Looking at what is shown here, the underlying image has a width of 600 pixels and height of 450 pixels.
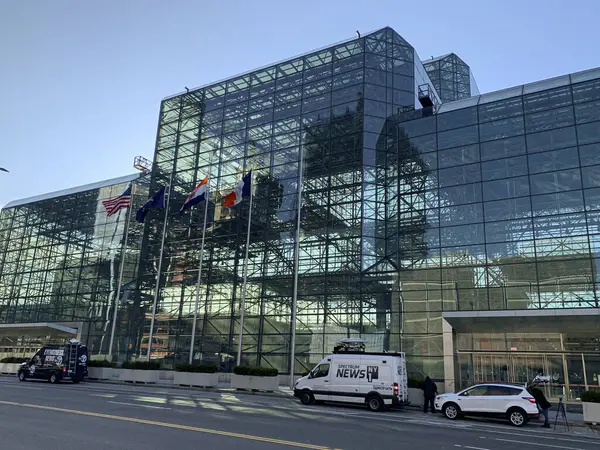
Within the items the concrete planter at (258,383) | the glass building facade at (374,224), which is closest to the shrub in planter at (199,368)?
the concrete planter at (258,383)

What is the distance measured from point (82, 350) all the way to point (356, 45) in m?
28.4

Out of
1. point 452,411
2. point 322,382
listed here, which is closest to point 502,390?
point 452,411

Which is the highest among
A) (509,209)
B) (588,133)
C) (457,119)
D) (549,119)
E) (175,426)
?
(457,119)

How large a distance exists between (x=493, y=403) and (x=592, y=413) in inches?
141

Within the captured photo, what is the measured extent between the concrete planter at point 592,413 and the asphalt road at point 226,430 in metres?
2.11

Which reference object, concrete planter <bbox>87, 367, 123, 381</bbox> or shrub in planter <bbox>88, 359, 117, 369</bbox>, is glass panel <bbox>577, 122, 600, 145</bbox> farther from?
shrub in planter <bbox>88, 359, 117, 369</bbox>

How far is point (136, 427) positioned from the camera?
35.5 feet

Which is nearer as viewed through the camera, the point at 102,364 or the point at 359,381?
the point at 359,381

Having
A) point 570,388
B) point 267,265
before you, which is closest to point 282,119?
point 267,265

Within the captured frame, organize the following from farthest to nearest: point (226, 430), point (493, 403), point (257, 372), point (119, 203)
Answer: point (119, 203) < point (257, 372) < point (493, 403) < point (226, 430)

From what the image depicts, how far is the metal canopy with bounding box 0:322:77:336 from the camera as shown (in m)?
38.2

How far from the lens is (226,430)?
430 inches

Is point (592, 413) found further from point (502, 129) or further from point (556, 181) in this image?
point (502, 129)

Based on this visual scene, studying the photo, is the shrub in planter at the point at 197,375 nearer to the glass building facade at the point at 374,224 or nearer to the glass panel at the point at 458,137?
the glass building facade at the point at 374,224
